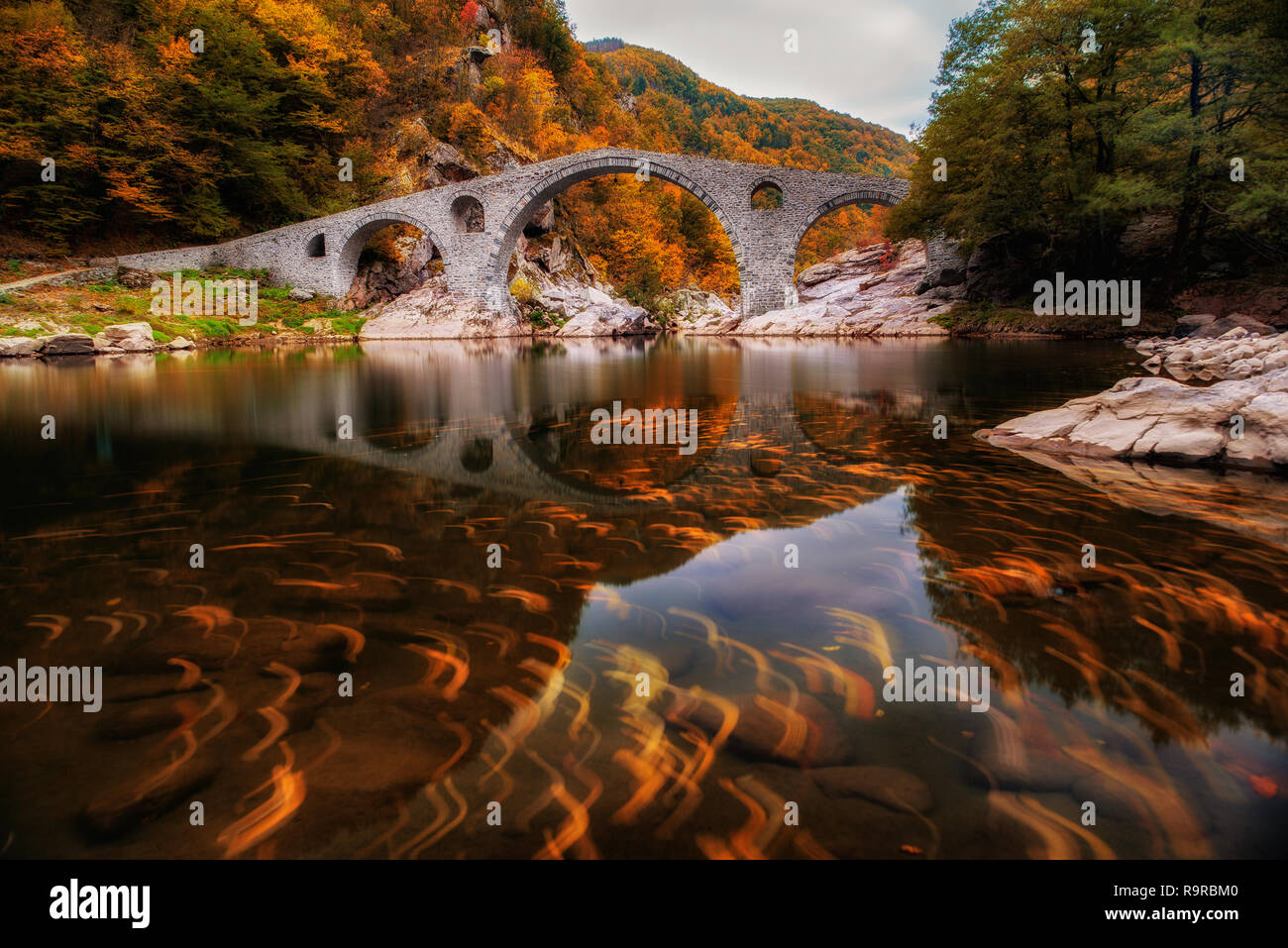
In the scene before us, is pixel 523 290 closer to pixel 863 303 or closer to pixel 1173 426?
pixel 863 303

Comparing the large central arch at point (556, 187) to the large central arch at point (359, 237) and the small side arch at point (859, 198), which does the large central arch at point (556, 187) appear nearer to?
the large central arch at point (359, 237)

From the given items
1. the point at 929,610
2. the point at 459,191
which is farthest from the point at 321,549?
the point at 459,191

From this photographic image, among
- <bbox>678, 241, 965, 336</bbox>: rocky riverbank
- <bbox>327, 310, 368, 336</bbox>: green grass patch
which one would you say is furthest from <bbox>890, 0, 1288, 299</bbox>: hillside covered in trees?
<bbox>327, 310, 368, 336</bbox>: green grass patch

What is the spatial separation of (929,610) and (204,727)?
91.1 inches

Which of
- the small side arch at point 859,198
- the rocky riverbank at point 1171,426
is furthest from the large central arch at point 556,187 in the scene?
the rocky riverbank at point 1171,426

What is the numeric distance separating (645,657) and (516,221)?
30.7 meters

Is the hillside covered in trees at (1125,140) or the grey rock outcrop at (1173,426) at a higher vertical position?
the hillside covered in trees at (1125,140)

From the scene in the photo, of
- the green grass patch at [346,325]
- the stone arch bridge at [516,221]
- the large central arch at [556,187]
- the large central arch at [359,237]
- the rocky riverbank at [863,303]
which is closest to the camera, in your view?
the rocky riverbank at [863,303]

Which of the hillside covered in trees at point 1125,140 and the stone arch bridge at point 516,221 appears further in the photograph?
the stone arch bridge at point 516,221

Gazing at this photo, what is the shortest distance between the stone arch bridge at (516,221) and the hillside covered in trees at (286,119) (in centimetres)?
334

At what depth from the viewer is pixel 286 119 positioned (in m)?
31.1

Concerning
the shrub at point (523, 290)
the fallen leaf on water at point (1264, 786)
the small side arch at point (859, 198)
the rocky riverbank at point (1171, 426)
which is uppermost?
the small side arch at point (859, 198)

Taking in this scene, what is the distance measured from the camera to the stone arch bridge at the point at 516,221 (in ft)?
94.5
